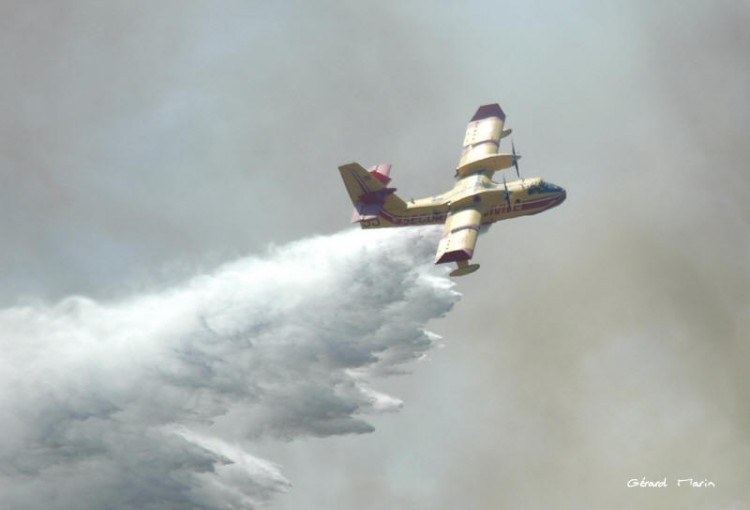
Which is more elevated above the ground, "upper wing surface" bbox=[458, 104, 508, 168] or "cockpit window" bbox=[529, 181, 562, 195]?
"upper wing surface" bbox=[458, 104, 508, 168]

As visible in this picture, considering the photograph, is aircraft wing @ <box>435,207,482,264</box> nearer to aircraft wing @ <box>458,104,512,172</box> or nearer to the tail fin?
the tail fin

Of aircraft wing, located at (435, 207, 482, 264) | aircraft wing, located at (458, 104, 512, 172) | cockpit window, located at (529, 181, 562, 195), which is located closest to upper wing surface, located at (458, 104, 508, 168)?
aircraft wing, located at (458, 104, 512, 172)

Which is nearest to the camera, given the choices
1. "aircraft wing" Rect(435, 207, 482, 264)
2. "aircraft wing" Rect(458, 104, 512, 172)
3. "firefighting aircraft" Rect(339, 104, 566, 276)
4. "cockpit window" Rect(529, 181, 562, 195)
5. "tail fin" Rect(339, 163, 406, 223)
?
"aircraft wing" Rect(435, 207, 482, 264)

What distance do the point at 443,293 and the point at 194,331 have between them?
1994 cm

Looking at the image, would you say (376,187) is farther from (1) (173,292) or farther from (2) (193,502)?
(2) (193,502)

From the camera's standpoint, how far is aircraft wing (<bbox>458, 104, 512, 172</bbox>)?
116375mm

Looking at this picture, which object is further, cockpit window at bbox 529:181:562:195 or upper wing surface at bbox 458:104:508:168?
upper wing surface at bbox 458:104:508:168

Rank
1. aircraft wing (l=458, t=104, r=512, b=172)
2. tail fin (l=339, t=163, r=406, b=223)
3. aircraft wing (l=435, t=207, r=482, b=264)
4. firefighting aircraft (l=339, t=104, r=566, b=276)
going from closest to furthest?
aircraft wing (l=435, t=207, r=482, b=264)
firefighting aircraft (l=339, t=104, r=566, b=276)
tail fin (l=339, t=163, r=406, b=223)
aircraft wing (l=458, t=104, r=512, b=172)

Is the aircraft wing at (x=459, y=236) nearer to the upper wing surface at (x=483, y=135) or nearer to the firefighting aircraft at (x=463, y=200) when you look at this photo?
the firefighting aircraft at (x=463, y=200)

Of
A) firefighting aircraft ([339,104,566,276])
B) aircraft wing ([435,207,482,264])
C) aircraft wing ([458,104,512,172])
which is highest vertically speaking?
aircraft wing ([458,104,512,172])

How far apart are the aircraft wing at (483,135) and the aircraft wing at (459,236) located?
668cm

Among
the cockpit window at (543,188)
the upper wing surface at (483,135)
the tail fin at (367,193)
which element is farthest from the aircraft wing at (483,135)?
the tail fin at (367,193)

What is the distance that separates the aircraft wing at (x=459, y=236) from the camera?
105875 mm

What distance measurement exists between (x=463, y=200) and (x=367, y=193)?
8412 mm
